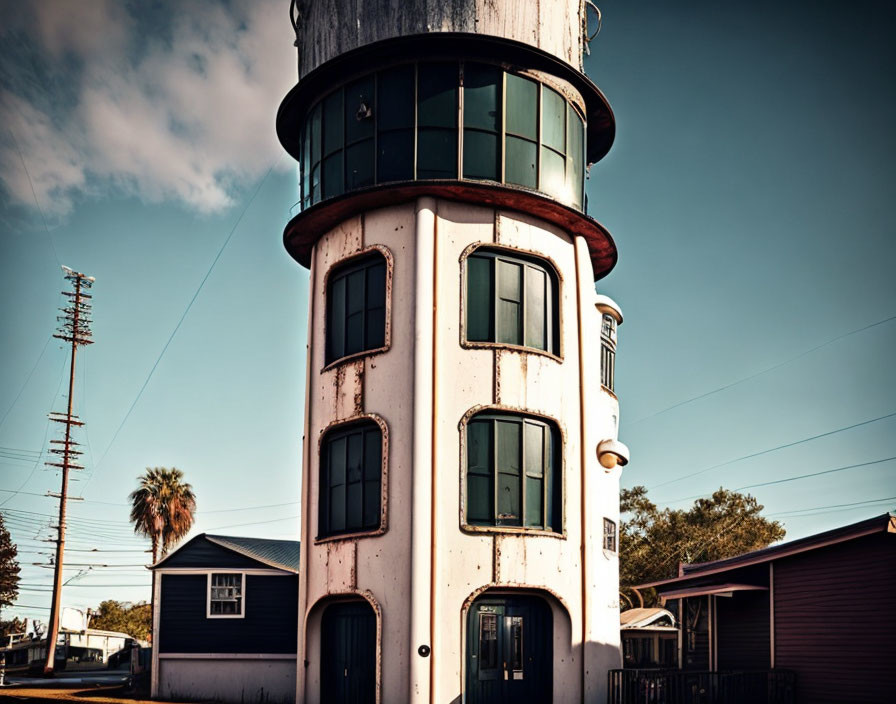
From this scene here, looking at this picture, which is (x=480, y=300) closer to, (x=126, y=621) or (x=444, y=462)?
(x=444, y=462)

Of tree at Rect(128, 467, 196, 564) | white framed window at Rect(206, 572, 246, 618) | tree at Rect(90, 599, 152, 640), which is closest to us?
white framed window at Rect(206, 572, 246, 618)

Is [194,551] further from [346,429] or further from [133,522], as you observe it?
[133,522]

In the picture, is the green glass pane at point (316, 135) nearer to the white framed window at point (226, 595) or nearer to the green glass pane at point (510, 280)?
the green glass pane at point (510, 280)

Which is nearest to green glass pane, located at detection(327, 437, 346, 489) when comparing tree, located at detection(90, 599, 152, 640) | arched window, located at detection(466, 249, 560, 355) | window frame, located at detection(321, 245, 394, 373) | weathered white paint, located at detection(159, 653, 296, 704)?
window frame, located at detection(321, 245, 394, 373)

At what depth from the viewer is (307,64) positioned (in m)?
26.0

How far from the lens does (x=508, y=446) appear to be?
2244cm

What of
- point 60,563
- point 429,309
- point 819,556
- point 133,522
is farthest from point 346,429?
point 133,522

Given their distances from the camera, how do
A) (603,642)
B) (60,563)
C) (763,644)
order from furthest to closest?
(60,563) < (763,644) < (603,642)

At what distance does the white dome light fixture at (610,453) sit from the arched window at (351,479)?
552 cm

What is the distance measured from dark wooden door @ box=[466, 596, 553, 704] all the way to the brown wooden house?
13.6ft

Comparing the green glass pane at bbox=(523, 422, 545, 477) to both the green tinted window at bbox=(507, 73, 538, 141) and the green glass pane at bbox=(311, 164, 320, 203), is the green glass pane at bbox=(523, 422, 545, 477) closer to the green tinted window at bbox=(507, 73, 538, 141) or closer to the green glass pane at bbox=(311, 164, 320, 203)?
the green tinted window at bbox=(507, 73, 538, 141)

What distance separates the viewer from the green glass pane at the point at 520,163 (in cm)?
2364

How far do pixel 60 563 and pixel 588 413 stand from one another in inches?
1574

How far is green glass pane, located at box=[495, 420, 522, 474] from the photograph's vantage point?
73.0 feet
